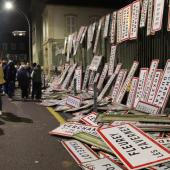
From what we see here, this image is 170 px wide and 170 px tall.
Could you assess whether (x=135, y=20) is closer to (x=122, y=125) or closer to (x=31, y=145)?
(x=122, y=125)

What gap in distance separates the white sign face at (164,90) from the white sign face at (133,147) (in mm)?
3055

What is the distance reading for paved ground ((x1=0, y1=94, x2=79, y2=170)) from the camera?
5.81 metres

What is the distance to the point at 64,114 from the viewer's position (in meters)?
11.1

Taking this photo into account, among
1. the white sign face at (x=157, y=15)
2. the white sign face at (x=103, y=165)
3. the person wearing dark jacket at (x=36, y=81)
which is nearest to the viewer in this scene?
the white sign face at (x=103, y=165)

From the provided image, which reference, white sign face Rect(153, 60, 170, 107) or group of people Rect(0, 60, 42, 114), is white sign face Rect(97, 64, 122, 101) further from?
group of people Rect(0, 60, 42, 114)

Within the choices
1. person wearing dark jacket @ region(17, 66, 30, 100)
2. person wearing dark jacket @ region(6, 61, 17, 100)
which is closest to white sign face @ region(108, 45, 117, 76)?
person wearing dark jacket @ region(17, 66, 30, 100)

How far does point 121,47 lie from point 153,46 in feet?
8.32

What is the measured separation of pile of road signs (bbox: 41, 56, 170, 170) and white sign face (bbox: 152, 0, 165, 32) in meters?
1.01

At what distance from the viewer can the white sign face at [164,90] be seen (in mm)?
9047

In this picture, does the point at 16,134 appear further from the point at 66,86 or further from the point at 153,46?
the point at 66,86

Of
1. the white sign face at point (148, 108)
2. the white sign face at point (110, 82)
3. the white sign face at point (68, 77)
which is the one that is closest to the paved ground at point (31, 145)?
the white sign face at point (148, 108)

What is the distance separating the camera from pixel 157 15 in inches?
386

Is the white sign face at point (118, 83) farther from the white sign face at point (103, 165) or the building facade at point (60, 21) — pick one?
the building facade at point (60, 21)

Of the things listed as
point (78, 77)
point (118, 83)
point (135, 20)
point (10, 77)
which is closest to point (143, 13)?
point (135, 20)
